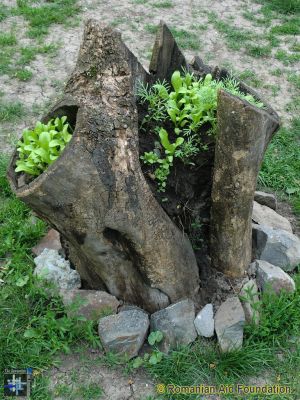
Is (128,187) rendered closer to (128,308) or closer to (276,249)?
(128,308)

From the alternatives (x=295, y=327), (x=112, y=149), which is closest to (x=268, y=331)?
(x=295, y=327)

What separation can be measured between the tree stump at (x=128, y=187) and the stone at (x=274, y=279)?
0.19m

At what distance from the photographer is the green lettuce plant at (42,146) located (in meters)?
2.66

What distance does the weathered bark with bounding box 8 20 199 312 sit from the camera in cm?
254

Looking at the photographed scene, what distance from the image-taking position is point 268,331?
10.5 ft

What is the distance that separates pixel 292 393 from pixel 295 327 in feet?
1.45

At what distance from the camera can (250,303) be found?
127 inches

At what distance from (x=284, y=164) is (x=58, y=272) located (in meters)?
2.55

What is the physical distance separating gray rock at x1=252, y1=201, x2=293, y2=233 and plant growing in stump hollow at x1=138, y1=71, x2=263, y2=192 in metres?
1.17

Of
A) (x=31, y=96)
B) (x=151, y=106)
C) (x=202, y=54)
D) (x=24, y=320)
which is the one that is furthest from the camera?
(x=202, y=54)

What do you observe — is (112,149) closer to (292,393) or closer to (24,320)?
(24,320)

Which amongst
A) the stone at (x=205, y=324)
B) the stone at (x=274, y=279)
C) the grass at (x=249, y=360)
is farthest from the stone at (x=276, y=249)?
the stone at (x=205, y=324)

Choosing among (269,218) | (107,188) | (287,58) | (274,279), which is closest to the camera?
(107,188)

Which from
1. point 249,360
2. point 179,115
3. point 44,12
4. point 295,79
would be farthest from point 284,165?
point 44,12
